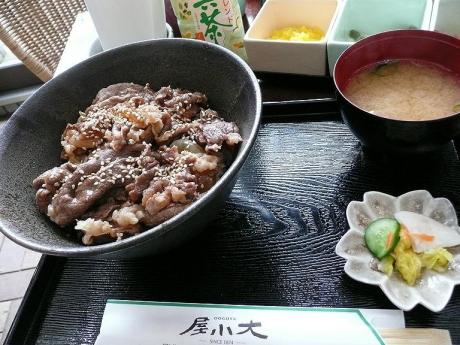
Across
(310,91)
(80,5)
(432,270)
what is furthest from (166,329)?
(80,5)

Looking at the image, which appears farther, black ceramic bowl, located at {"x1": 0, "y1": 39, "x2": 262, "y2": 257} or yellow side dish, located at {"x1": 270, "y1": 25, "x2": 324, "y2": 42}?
yellow side dish, located at {"x1": 270, "y1": 25, "x2": 324, "y2": 42}

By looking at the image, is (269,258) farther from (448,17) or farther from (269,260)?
(448,17)

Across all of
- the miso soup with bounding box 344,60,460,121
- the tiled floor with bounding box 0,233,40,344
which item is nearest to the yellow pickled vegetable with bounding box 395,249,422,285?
the miso soup with bounding box 344,60,460,121

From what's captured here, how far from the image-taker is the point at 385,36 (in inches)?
56.6

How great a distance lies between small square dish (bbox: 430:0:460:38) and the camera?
57.9 inches

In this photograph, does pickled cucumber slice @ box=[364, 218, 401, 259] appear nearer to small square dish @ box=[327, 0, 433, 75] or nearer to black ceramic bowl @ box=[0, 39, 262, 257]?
black ceramic bowl @ box=[0, 39, 262, 257]

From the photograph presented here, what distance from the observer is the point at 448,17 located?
1.51 metres

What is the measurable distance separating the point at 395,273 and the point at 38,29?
2800mm

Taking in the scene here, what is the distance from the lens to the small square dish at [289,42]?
167 cm

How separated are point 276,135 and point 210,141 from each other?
385mm

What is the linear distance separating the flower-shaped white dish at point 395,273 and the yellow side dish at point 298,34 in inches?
34.8

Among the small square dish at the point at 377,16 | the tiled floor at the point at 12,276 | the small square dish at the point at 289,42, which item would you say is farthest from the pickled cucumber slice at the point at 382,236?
the tiled floor at the point at 12,276

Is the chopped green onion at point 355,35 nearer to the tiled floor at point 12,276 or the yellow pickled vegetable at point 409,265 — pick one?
the yellow pickled vegetable at point 409,265

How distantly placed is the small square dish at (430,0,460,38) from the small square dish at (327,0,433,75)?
22 centimetres
